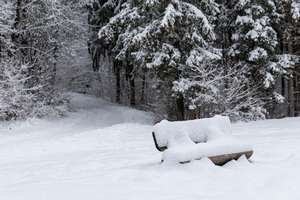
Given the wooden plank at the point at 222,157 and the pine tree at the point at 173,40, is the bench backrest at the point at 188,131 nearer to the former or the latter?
the wooden plank at the point at 222,157

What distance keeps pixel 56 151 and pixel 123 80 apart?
82.0 feet

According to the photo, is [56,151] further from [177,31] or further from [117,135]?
[177,31]

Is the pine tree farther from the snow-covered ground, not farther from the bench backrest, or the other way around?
the bench backrest

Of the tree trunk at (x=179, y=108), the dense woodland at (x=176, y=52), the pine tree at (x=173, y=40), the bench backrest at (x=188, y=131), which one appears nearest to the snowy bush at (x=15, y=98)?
the dense woodland at (x=176, y=52)

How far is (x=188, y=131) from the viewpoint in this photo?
14.2ft

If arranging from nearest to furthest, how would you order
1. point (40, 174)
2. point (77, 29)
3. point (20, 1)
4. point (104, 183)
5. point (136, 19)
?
1. point (104, 183)
2. point (40, 174)
3. point (136, 19)
4. point (20, 1)
5. point (77, 29)

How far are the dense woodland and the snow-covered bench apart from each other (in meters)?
5.57

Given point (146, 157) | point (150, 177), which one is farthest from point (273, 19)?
point (150, 177)

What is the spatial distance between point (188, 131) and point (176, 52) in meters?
8.60

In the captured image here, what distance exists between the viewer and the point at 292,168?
3924 mm

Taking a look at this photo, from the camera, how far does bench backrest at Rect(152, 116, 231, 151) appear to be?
4.13 metres

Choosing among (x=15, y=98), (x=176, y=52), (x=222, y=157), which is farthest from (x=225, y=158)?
(x=15, y=98)

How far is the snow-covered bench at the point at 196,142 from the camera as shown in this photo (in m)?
3.97

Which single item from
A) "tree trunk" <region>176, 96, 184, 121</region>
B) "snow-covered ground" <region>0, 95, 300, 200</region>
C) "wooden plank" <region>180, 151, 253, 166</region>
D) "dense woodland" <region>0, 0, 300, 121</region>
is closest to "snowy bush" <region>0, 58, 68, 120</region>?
"dense woodland" <region>0, 0, 300, 121</region>
